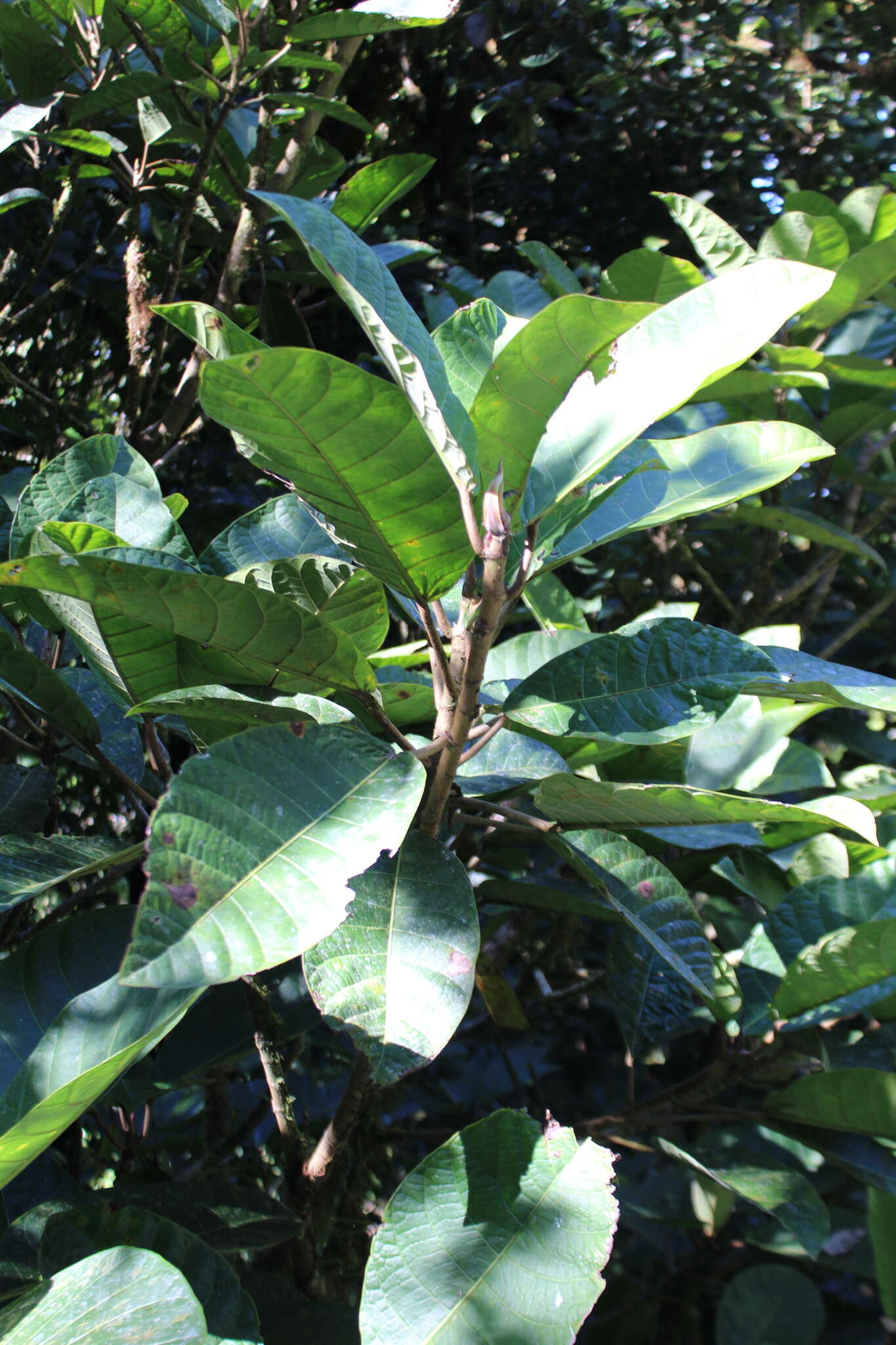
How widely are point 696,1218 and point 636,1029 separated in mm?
A: 576

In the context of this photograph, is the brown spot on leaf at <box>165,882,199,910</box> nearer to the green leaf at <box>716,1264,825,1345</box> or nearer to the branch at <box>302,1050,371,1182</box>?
the branch at <box>302,1050,371,1182</box>

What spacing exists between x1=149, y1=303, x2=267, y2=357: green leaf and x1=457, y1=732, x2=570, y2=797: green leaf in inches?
17.3

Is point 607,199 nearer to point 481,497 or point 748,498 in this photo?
point 748,498

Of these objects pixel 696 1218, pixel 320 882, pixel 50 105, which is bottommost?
pixel 696 1218

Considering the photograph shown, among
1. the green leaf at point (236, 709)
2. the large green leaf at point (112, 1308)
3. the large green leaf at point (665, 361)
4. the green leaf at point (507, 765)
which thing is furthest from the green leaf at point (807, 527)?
the large green leaf at point (112, 1308)

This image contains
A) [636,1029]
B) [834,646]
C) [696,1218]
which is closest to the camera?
[636,1029]

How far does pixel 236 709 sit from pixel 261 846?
18 centimetres

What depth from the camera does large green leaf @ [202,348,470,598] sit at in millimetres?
592

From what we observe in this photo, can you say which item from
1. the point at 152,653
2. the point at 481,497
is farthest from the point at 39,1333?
the point at 481,497

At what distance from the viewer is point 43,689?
88 centimetres

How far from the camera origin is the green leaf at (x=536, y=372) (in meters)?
0.60

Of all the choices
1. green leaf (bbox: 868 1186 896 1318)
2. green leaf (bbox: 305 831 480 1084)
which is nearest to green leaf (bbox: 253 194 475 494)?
green leaf (bbox: 305 831 480 1084)

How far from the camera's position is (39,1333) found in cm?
66

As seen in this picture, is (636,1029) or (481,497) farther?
(636,1029)
